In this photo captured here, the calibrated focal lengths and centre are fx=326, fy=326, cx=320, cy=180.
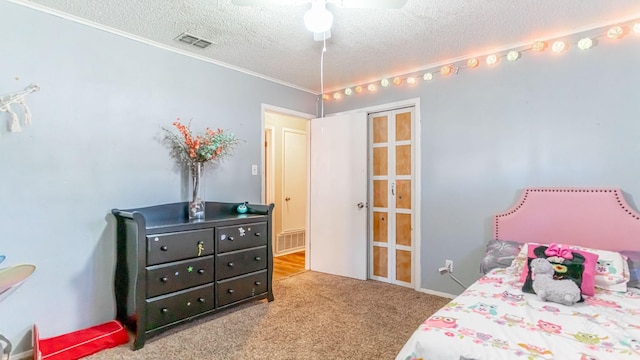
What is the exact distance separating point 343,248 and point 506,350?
2796mm

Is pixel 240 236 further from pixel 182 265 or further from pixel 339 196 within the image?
pixel 339 196

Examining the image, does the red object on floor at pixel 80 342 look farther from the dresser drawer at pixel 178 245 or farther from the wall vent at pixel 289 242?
the wall vent at pixel 289 242

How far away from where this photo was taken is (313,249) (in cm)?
423

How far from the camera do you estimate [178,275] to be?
247 cm

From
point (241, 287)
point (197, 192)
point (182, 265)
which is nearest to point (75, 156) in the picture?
point (197, 192)

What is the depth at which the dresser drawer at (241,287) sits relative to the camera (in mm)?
2757

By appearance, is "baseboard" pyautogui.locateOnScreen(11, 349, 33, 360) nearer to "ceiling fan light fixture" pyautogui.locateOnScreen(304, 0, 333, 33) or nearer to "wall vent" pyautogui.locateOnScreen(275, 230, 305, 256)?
"ceiling fan light fixture" pyautogui.locateOnScreen(304, 0, 333, 33)

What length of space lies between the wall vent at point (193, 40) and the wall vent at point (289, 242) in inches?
124

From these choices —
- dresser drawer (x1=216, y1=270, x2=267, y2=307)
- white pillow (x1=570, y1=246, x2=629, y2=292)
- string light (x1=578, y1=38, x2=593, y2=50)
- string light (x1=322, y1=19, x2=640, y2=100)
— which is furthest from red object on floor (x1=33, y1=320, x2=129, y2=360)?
string light (x1=578, y1=38, x2=593, y2=50)

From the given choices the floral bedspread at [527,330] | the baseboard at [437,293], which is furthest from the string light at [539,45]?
the baseboard at [437,293]

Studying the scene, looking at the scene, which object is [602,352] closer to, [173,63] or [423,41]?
[423,41]

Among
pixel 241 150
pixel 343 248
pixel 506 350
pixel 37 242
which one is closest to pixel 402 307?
pixel 343 248

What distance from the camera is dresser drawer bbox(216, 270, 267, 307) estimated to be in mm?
2757

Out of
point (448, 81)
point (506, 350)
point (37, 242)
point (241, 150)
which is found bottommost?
point (506, 350)
